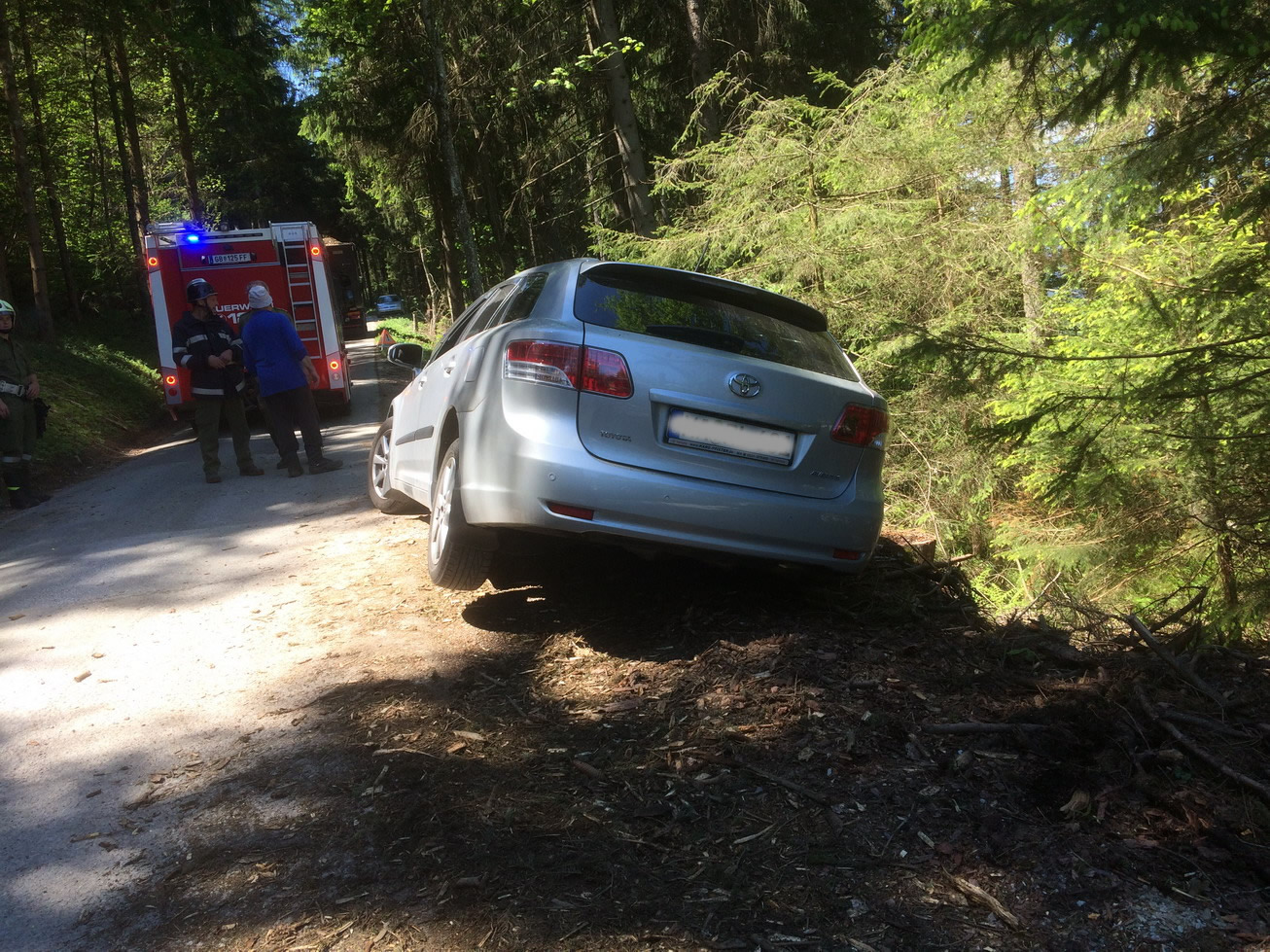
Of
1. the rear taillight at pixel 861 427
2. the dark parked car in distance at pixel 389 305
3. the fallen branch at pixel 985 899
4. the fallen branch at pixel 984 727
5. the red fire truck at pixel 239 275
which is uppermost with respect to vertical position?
the dark parked car in distance at pixel 389 305

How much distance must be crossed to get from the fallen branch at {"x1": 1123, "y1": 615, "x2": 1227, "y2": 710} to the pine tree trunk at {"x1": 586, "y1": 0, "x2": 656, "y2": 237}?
Result: 13.2 m

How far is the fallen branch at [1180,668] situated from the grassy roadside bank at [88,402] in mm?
12428

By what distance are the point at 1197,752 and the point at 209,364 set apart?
9.81 meters

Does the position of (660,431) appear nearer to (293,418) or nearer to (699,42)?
(293,418)

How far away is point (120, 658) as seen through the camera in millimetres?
4879

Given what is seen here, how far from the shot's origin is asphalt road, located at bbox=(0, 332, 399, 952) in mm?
3092

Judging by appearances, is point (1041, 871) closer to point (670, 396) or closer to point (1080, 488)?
point (670, 396)

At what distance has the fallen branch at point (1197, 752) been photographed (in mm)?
2893

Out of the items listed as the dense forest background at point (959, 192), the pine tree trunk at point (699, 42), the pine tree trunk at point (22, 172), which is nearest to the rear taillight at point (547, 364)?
the dense forest background at point (959, 192)

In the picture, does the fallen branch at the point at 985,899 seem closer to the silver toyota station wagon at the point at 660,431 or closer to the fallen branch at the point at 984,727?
the fallen branch at the point at 984,727

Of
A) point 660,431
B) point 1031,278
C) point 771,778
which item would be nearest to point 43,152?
point 1031,278

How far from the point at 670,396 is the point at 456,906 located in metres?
2.39

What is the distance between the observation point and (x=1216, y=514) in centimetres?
606

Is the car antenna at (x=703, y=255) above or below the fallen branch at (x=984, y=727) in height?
above
